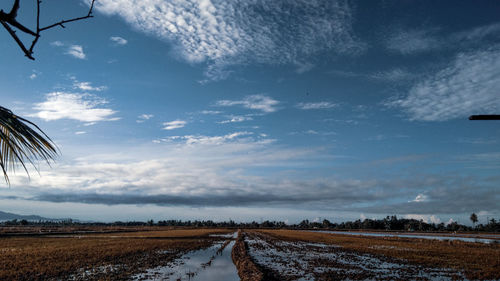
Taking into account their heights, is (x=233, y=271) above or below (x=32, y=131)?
below

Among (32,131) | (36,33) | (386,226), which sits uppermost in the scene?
(36,33)

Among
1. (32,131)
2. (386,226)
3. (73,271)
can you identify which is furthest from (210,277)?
(386,226)

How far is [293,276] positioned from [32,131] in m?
20.6

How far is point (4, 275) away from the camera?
1914cm

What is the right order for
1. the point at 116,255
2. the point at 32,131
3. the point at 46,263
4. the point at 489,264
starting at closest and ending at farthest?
the point at 32,131 < the point at 46,263 < the point at 489,264 < the point at 116,255

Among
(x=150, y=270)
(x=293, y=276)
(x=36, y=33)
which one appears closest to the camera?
(x=36, y=33)

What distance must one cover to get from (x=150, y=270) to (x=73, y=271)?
5.27m

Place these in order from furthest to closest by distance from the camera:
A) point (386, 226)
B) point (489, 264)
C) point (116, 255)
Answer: point (386, 226), point (116, 255), point (489, 264)

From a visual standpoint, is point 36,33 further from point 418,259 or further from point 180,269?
point 418,259

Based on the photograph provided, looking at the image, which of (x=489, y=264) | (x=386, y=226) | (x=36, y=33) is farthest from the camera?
(x=386, y=226)

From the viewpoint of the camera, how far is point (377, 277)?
2091 centimetres

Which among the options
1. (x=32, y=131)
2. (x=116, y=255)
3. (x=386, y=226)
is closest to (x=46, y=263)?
(x=116, y=255)

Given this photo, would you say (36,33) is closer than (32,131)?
Yes

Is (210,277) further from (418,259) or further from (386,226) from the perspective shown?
(386,226)
